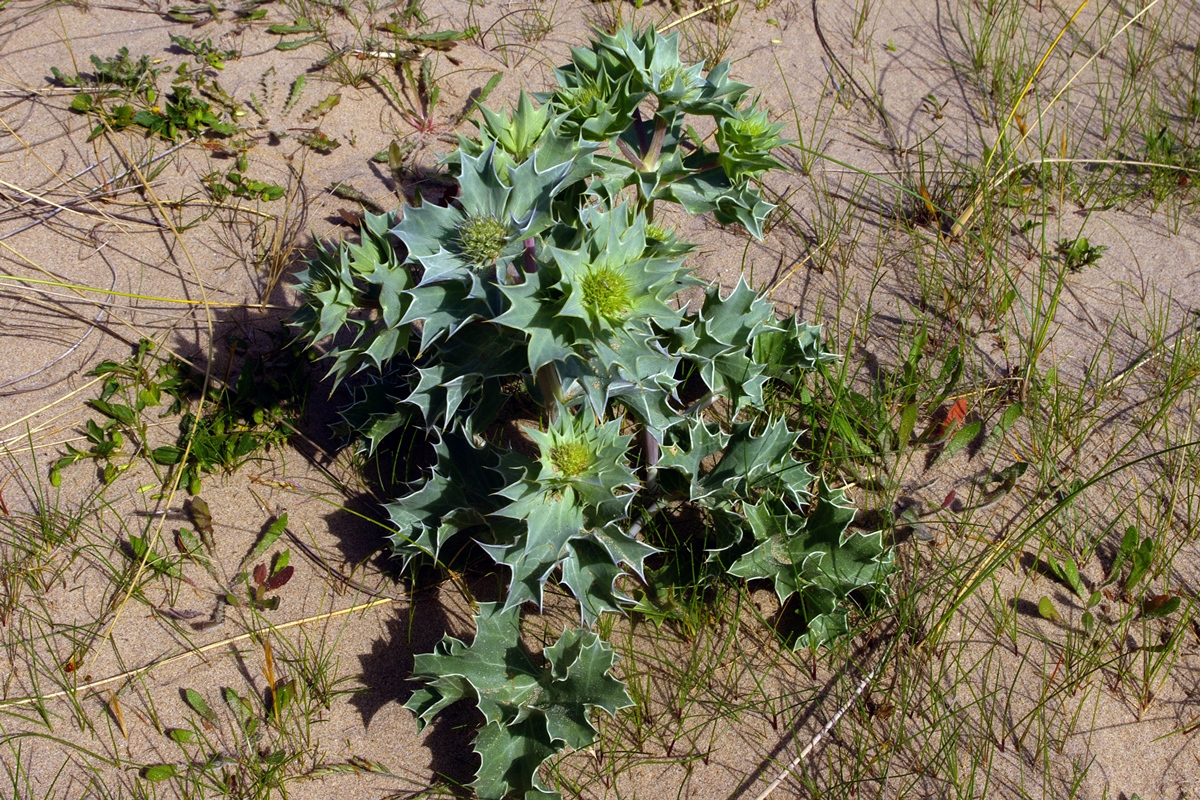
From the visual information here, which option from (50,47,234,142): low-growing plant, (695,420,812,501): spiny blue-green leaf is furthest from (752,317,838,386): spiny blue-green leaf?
(50,47,234,142): low-growing plant

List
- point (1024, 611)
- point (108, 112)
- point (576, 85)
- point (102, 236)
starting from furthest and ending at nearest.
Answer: point (108, 112)
point (102, 236)
point (1024, 611)
point (576, 85)

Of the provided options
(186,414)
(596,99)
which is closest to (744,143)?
(596,99)

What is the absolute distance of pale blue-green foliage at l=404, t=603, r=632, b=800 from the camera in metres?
2.06

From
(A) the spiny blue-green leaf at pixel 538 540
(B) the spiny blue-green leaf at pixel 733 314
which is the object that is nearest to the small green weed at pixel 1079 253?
(B) the spiny blue-green leaf at pixel 733 314

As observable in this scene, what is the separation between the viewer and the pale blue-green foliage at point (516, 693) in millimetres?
2061

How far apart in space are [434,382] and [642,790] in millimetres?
1133

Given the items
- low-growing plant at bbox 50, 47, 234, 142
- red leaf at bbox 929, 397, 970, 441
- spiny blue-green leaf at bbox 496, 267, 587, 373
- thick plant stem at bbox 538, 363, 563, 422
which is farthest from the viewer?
low-growing plant at bbox 50, 47, 234, 142

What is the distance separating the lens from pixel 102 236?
10.5ft

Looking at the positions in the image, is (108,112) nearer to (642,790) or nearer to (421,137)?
(421,137)

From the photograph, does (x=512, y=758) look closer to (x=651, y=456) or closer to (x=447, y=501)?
(x=447, y=501)

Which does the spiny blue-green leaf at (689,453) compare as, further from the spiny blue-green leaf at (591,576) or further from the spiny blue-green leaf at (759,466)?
the spiny blue-green leaf at (591,576)

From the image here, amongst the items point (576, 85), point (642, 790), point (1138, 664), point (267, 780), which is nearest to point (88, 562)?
point (267, 780)

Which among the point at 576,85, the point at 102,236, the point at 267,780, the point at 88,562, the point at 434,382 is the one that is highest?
the point at 576,85

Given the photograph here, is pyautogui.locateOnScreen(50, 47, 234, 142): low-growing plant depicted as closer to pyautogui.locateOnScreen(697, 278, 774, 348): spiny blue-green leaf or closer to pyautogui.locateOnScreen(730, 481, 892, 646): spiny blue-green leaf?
pyautogui.locateOnScreen(697, 278, 774, 348): spiny blue-green leaf
